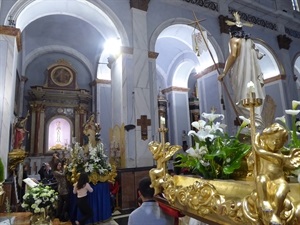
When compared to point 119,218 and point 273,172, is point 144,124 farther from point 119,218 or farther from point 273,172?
point 273,172

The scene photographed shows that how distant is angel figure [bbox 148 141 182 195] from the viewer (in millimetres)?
1931

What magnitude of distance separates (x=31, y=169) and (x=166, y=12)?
826 centimetres

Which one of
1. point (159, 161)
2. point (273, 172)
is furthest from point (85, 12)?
point (273, 172)

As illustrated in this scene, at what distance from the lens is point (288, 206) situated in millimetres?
847

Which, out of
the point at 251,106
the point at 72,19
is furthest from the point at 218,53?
the point at 251,106

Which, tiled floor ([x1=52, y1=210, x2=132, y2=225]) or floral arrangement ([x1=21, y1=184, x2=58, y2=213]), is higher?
floral arrangement ([x1=21, y1=184, x2=58, y2=213])

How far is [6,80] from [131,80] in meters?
3.16

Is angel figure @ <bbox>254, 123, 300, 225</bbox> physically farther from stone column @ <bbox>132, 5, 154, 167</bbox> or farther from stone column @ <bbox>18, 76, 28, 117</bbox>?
stone column @ <bbox>18, 76, 28, 117</bbox>

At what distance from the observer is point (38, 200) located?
3.17 m

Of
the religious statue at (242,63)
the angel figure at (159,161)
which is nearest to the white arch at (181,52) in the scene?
the religious statue at (242,63)

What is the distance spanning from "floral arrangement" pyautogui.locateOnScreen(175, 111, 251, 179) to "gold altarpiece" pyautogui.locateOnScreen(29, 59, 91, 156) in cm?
1012

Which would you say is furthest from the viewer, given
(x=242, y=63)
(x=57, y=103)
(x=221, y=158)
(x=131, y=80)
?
(x=57, y=103)

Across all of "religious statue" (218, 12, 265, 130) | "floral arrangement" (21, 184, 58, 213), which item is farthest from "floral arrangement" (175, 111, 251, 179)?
"floral arrangement" (21, 184, 58, 213)

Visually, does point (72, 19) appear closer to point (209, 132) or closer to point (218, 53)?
point (218, 53)
